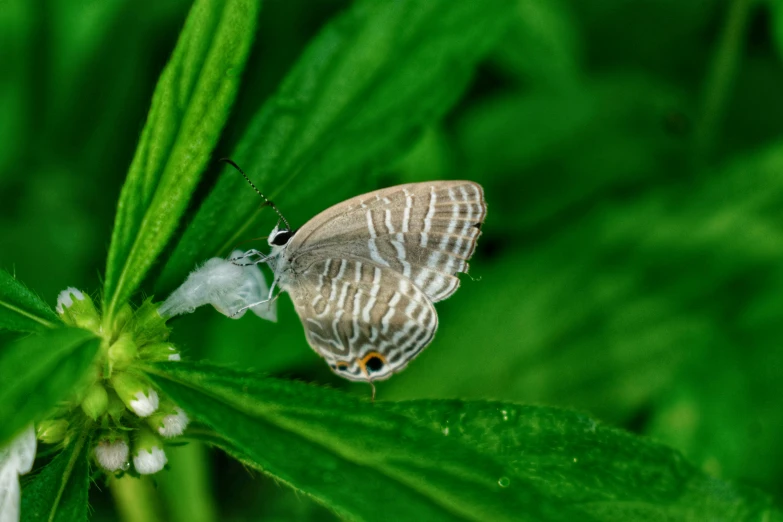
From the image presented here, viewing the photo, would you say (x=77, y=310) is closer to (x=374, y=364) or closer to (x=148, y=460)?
(x=148, y=460)

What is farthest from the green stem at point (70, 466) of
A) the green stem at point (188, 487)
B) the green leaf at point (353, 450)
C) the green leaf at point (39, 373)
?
the green stem at point (188, 487)

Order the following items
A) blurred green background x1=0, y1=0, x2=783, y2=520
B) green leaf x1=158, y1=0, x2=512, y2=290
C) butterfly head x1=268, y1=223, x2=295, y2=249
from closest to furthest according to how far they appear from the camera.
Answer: green leaf x1=158, y1=0, x2=512, y2=290, butterfly head x1=268, y1=223, x2=295, y2=249, blurred green background x1=0, y1=0, x2=783, y2=520

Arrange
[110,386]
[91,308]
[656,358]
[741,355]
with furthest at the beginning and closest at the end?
[656,358], [741,355], [91,308], [110,386]

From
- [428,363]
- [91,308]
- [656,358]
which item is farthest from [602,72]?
[91,308]

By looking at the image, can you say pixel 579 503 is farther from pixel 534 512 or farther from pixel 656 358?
pixel 656 358

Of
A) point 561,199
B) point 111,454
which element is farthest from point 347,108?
point 561,199

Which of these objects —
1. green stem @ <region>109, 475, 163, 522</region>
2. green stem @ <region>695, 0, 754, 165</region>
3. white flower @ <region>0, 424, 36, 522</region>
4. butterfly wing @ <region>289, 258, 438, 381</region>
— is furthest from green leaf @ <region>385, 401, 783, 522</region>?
green stem @ <region>695, 0, 754, 165</region>

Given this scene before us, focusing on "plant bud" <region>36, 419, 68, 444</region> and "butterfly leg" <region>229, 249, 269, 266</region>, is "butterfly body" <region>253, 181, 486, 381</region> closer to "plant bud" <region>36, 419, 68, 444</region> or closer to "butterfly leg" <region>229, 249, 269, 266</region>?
"butterfly leg" <region>229, 249, 269, 266</region>
